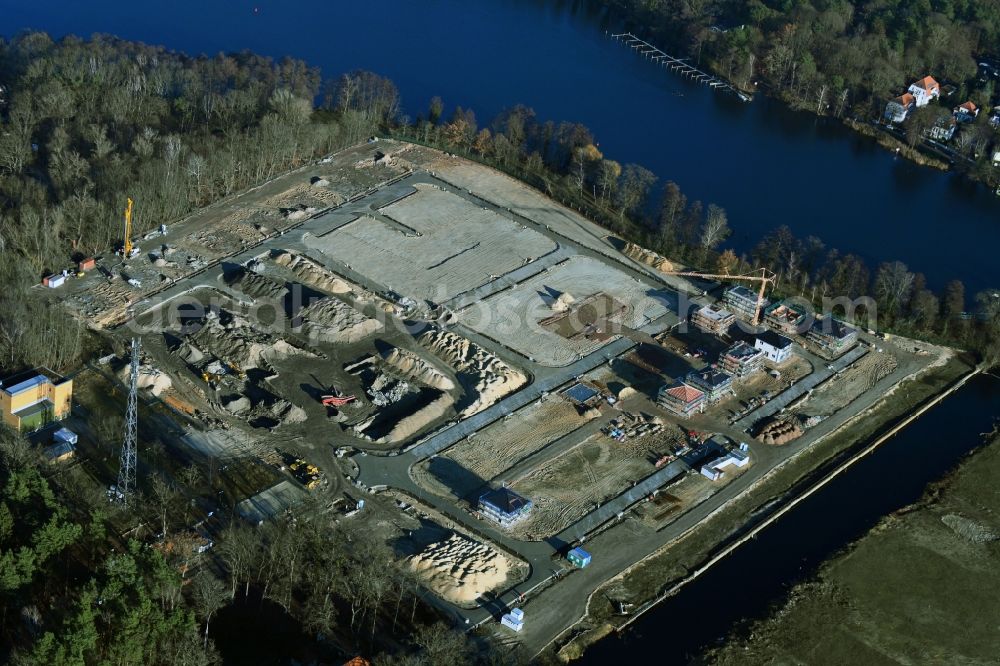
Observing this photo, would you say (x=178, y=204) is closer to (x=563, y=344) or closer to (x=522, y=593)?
(x=563, y=344)

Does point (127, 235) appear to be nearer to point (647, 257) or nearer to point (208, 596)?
point (647, 257)

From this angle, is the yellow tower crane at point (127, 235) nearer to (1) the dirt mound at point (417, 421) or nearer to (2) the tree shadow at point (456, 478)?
(1) the dirt mound at point (417, 421)

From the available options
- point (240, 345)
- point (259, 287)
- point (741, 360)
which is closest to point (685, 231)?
point (741, 360)

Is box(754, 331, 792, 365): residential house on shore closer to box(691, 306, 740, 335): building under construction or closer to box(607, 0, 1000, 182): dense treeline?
box(691, 306, 740, 335): building under construction

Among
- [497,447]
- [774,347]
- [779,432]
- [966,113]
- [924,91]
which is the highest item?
[924,91]

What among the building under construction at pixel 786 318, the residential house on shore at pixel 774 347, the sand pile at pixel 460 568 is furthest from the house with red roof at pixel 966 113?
the sand pile at pixel 460 568
